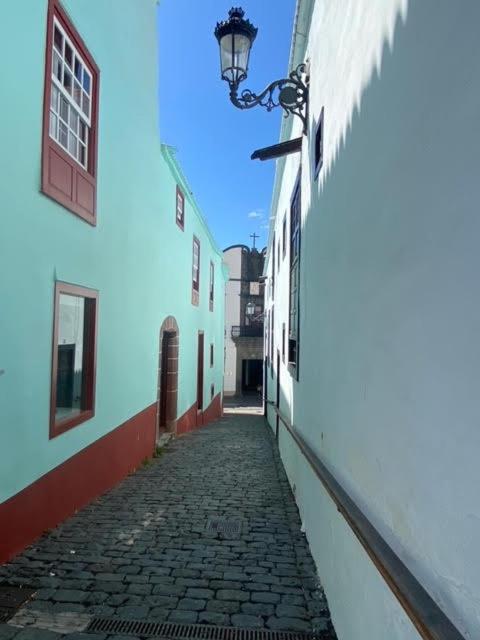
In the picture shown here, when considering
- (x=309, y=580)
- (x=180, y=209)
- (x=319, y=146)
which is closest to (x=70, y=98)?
(x=319, y=146)

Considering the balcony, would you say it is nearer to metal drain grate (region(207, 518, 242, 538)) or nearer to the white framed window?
the white framed window

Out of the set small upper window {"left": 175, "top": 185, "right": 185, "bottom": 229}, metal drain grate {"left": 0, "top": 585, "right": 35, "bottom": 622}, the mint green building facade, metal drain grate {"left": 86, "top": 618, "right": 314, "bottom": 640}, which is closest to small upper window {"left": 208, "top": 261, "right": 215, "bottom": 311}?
small upper window {"left": 175, "top": 185, "right": 185, "bottom": 229}

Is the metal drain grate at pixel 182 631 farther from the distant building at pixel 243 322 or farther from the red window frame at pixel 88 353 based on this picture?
the distant building at pixel 243 322

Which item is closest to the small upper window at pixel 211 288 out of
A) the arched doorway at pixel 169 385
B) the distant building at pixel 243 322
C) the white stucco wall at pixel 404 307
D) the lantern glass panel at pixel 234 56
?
the arched doorway at pixel 169 385

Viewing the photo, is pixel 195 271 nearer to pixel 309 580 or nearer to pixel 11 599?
pixel 309 580

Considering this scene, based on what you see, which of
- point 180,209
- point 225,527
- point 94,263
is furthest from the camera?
point 180,209

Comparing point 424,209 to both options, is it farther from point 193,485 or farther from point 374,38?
point 193,485

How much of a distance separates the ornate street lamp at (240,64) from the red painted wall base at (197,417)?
29.1 feet

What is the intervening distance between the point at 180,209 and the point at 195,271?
3.14 m

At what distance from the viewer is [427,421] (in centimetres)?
169

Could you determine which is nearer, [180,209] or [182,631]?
[182,631]

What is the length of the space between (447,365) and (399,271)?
643 millimetres

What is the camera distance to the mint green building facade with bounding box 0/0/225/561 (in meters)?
3.85

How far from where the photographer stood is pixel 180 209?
1158 centimetres
